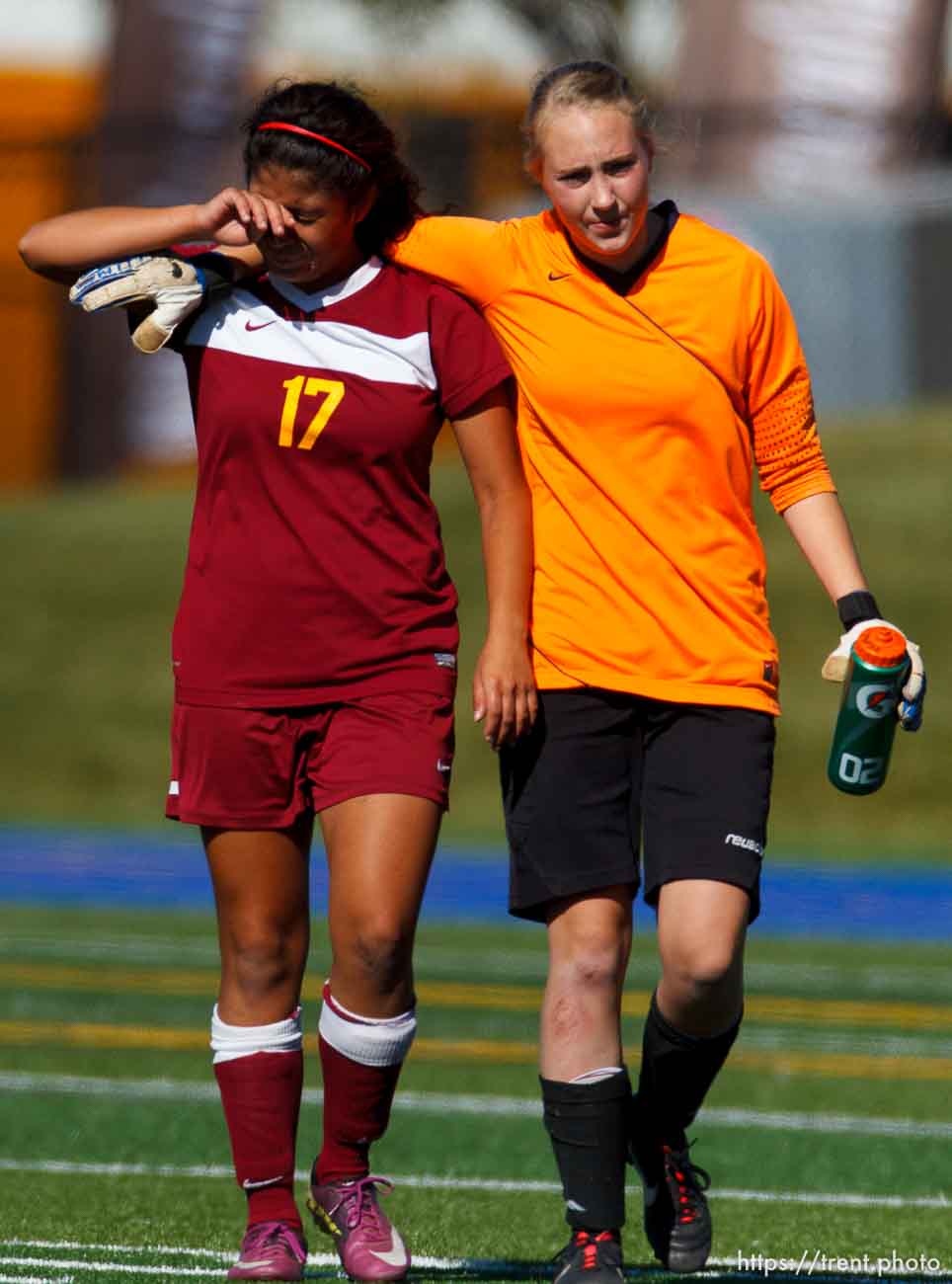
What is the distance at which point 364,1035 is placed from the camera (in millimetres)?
5059

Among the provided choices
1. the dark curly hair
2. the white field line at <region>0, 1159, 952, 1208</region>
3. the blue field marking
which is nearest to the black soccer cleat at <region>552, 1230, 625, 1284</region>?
the white field line at <region>0, 1159, 952, 1208</region>

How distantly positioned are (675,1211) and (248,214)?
2.17m

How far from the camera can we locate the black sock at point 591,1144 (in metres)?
4.91

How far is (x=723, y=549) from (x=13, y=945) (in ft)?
25.7

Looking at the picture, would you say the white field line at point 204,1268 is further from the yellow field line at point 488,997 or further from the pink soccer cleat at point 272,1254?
the yellow field line at point 488,997

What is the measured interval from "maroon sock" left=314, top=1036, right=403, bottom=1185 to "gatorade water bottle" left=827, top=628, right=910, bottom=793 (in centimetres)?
107

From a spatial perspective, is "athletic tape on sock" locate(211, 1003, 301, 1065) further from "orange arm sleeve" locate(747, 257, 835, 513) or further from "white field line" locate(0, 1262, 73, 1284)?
"orange arm sleeve" locate(747, 257, 835, 513)

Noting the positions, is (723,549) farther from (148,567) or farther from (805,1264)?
(148,567)

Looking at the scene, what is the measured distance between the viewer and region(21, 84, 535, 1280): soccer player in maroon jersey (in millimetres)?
4949

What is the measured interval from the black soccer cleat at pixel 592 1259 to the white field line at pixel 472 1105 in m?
2.60

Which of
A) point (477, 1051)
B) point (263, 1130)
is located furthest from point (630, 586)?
point (477, 1051)

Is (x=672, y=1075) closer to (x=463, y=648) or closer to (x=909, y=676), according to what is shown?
(x=909, y=676)

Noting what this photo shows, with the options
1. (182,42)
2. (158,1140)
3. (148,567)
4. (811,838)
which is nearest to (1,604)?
(148,567)

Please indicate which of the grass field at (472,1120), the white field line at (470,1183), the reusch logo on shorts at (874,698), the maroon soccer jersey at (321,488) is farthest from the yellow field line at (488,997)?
the maroon soccer jersey at (321,488)
